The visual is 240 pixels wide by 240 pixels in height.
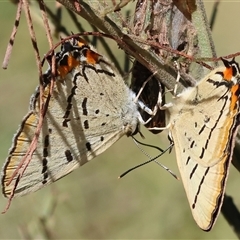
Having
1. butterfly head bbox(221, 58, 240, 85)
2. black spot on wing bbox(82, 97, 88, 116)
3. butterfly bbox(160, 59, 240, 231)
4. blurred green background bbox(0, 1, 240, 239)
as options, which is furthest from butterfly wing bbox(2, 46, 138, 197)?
blurred green background bbox(0, 1, 240, 239)

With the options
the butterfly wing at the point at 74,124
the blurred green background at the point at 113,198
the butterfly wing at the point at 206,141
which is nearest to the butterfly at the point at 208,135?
the butterfly wing at the point at 206,141

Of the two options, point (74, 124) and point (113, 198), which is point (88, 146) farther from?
point (113, 198)

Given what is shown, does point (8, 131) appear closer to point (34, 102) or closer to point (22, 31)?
point (22, 31)

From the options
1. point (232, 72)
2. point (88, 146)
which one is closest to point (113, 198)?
point (88, 146)

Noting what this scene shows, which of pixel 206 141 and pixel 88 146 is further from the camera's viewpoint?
pixel 88 146

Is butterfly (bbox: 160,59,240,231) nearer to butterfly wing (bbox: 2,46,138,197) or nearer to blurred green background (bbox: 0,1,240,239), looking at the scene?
butterfly wing (bbox: 2,46,138,197)

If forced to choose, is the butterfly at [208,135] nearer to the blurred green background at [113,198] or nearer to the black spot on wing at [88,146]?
the black spot on wing at [88,146]
